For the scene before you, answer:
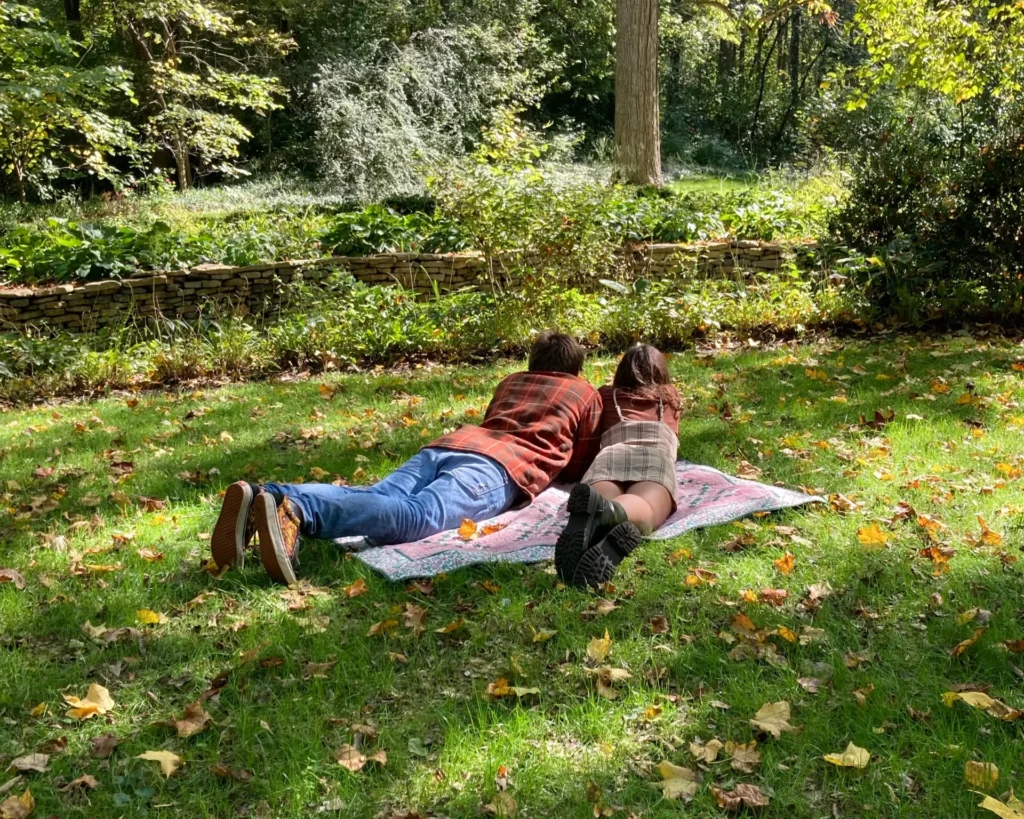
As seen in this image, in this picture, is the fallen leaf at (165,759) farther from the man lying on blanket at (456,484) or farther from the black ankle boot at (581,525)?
the black ankle boot at (581,525)

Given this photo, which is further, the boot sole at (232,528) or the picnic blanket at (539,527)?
the picnic blanket at (539,527)

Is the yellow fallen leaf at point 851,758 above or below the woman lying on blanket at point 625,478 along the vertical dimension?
below

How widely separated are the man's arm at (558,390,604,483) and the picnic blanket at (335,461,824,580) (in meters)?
0.17

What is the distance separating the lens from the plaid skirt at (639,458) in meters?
3.83

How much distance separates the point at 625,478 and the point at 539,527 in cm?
43

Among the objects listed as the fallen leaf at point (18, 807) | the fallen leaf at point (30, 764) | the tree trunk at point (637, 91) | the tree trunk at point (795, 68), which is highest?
the tree trunk at point (795, 68)

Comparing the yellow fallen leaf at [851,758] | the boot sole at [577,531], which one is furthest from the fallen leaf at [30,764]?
the yellow fallen leaf at [851,758]

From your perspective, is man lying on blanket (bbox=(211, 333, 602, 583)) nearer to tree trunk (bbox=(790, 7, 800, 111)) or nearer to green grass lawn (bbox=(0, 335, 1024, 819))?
green grass lawn (bbox=(0, 335, 1024, 819))

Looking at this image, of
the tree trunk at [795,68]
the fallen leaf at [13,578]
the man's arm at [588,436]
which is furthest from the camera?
the tree trunk at [795,68]

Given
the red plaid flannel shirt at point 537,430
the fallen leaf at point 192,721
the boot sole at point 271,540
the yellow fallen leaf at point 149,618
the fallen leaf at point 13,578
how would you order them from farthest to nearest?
1. the red plaid flannel shirt at point 537,430
2. the fallen leaf at point 13,578
3. the boot sole at point 271,540
4. the yellow fallen leaf at point 149,618
5. the fallen leaf at point 192,721

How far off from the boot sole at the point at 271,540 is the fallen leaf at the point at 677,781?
166 cm

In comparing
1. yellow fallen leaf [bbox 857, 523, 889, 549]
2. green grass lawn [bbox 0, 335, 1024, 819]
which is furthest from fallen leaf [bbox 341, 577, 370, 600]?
yellow fallen leaf [bbox 857, 523, 889, 549]

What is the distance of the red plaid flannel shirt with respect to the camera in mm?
4016

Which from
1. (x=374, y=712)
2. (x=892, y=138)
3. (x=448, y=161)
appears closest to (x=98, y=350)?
(x=448, y=161)
